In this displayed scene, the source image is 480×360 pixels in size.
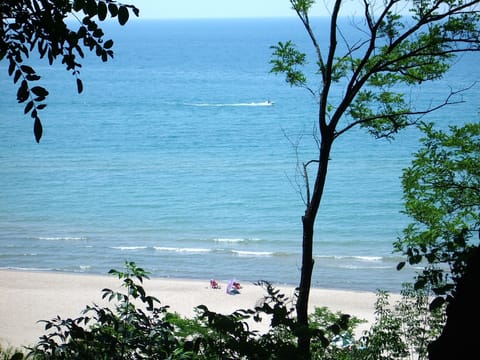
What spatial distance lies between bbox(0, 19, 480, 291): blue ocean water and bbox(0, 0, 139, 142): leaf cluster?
579 cm

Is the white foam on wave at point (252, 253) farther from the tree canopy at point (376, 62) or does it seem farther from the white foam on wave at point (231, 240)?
the tree canopy at point (376, 62)

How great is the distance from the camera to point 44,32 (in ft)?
9.59

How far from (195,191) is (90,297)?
1448 centimetres

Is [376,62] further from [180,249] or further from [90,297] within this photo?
[180,249]

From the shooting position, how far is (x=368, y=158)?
37906 millimetres

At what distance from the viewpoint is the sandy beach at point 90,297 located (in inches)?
629

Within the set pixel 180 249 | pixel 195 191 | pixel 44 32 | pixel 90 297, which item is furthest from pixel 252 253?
pixel 44 32

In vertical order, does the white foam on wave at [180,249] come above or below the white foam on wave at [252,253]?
below

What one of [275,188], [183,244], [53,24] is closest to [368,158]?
[275,188]

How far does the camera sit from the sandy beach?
1596cm

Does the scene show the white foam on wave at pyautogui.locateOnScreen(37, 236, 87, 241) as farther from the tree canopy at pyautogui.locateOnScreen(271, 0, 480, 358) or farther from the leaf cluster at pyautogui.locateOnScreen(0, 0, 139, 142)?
the leaf cluster at pyautogui.locateOnScreen(0, 0, 139, 142)

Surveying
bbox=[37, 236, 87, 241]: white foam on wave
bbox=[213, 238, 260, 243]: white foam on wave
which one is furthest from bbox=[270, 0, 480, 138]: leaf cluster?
bbox=[37, 236, 87, 241]: white foam on wave

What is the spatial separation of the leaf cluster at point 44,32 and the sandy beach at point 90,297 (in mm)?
12021

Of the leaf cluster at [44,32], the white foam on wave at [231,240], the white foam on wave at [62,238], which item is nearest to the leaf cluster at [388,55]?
the leaf cluster at [44,32]
